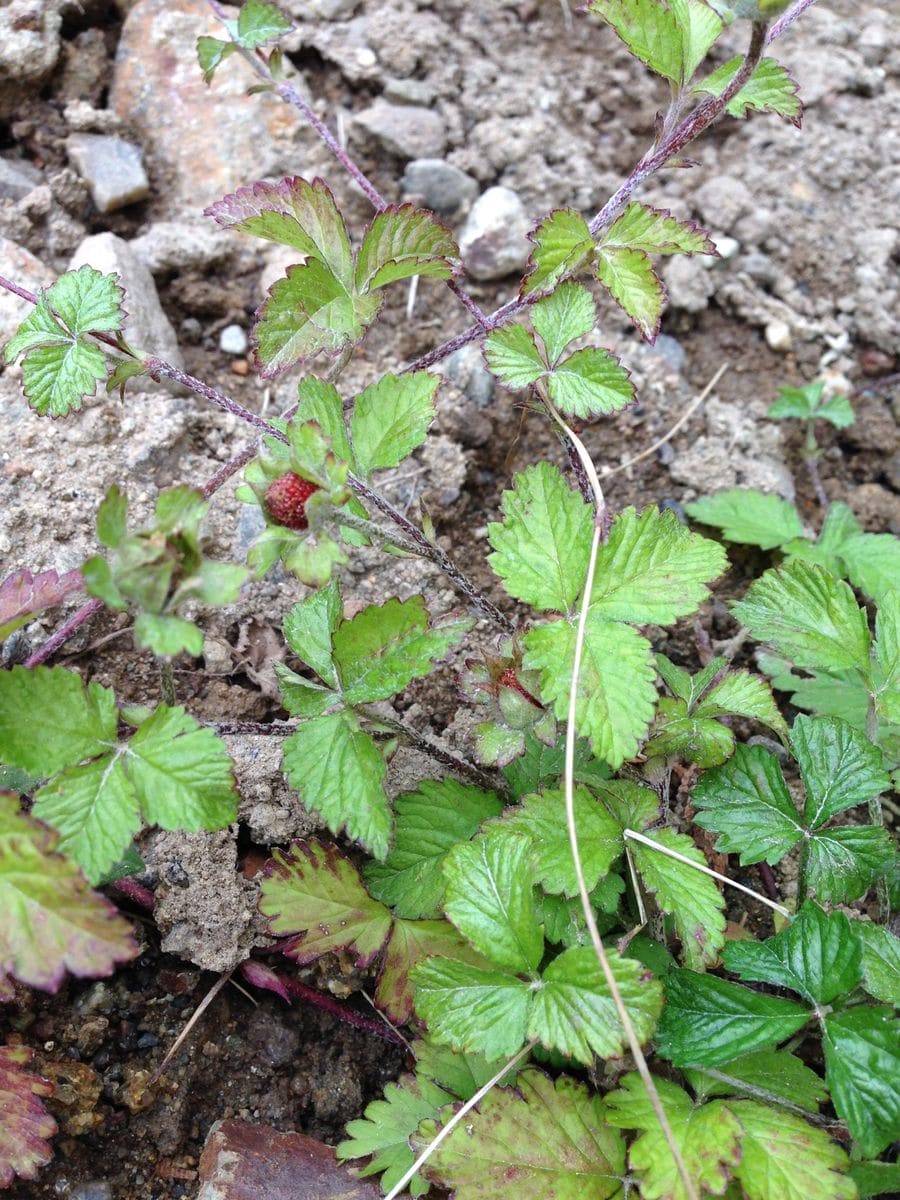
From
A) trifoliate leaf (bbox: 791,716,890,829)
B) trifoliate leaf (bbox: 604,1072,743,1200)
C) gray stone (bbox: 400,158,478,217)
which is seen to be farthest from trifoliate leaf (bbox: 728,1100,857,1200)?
gray stone (bbox: 400,158,478,217)

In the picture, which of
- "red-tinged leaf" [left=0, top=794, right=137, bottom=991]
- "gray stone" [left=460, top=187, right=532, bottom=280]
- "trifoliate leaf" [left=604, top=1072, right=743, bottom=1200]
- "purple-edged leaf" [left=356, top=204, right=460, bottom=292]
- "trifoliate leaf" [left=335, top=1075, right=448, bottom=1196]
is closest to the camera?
"red-tinged leaf" [left=0, top=794, right=137, bottom=991]

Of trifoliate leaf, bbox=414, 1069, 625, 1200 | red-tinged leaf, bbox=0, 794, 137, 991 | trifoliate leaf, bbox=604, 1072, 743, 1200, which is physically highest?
red-tinged leaf, bbox=0, 794, 137, 991

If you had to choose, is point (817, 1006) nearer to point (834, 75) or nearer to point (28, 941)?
point (28, 941)

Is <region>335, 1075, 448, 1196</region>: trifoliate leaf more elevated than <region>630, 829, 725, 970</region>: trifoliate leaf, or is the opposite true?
<region>630, 829, 725, 970</region>: trifoliate leaf

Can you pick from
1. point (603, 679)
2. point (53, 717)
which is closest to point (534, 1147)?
point (603, 679)

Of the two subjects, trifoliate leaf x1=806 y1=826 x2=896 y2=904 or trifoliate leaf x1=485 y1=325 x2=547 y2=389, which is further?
trifoliate leaf x1=485 y1=325 x2=547 y2=389

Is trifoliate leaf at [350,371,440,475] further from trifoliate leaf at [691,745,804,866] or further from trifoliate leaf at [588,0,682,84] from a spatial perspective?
trifoliate leaf at [691,745,804,866]
